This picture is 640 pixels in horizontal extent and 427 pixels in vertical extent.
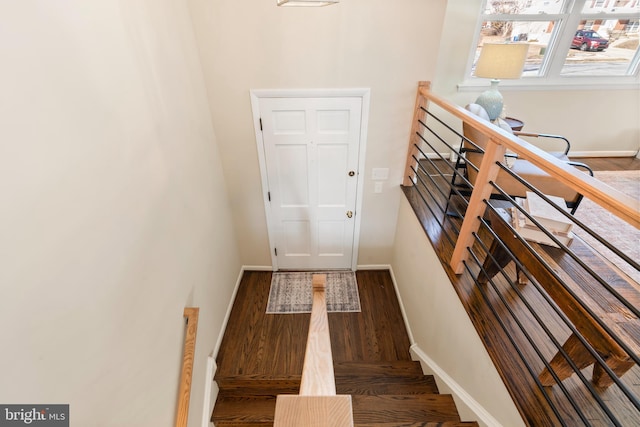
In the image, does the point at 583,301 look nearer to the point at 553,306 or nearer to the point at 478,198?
the point at 553,306

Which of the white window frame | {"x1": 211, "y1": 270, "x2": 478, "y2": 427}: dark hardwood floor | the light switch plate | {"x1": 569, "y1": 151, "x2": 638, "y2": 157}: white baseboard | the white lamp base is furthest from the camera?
{"x1": 569, "y1": 151, "x2": 638, "y2": 157}: white baseboard

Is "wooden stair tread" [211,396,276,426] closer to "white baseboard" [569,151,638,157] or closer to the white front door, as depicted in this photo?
the white front door

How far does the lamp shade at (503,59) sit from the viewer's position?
9.75 feet

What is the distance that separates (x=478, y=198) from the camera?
157 centimetres

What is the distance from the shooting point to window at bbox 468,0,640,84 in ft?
11.7

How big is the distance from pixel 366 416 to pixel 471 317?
86cm

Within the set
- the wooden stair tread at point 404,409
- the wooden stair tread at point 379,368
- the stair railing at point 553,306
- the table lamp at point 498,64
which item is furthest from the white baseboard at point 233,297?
the table lamp at point 498,64

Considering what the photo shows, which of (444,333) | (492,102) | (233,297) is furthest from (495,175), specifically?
(233,297)

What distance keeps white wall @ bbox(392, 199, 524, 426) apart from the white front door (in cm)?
65

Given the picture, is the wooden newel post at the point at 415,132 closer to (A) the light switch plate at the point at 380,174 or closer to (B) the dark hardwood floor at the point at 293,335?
(A) the light switch plate at the point at 380,174

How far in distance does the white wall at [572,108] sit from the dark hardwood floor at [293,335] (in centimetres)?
285

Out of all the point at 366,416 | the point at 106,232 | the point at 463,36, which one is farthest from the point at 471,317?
the point at 463,36

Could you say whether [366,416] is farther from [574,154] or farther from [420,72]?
[574,154]

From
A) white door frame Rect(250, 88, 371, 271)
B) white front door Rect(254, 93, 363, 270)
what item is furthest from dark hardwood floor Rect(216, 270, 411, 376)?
white door frame Rect(250, 88, 371, 271)
